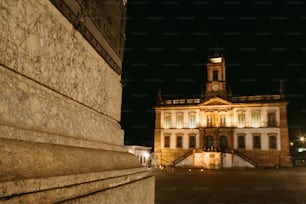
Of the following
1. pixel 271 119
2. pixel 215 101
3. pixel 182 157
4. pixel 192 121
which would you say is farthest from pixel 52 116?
pixel 271 119

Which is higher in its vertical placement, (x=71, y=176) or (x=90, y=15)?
(x=90, y=15)

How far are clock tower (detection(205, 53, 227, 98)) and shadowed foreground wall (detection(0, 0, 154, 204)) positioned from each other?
37.7 metres

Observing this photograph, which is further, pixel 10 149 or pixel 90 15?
pixel 90 15

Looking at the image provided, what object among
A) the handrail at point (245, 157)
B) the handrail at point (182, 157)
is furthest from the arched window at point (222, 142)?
the handrail at point (182, 157)

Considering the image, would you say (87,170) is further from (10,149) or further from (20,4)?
(20,4)

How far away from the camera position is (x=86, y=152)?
2.60 meters

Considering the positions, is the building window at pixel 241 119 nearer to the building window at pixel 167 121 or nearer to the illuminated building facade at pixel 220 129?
the illuminated building facade at pixel 220 129

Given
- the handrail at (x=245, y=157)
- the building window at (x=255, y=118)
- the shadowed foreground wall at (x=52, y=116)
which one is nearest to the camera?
the shadowed foreground wall at (x=52, y=116)

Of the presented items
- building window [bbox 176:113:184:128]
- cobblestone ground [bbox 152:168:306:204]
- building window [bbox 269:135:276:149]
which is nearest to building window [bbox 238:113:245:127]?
building window [bbox 269:135:276:149]

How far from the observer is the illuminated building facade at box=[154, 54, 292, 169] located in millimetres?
34156

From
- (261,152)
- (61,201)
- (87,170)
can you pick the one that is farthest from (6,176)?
(261,152)

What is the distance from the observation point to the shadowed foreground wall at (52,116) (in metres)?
1.68

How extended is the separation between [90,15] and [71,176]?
1814mm

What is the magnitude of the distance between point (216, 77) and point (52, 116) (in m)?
39.9
